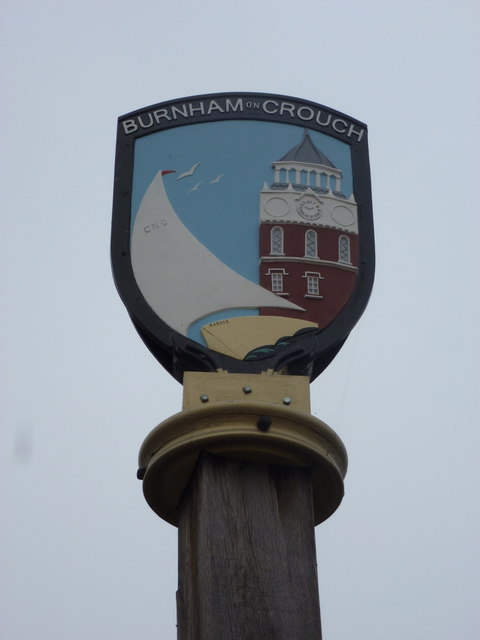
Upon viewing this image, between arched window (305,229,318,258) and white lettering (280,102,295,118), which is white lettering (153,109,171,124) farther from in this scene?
arched window (305,229,318,258)

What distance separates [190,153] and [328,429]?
130cm

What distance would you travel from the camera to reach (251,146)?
3787mm

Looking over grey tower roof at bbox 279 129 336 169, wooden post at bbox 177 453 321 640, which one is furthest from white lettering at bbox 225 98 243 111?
Answer: wooden post at bbox 177 453 321 640

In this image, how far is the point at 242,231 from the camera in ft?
11.7

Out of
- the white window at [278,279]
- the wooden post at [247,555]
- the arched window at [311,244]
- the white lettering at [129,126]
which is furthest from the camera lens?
the white lettering at [129,126]

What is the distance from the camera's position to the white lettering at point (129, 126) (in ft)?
12.8

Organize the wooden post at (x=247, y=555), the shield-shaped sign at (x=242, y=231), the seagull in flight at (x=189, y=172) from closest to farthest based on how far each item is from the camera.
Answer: the wooden post at (x=247, y=555) < the shield-shaped sign at (x=242, y=231) < the seagull in flight at (x=189, y=172)

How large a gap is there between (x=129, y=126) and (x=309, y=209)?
→ 793mm

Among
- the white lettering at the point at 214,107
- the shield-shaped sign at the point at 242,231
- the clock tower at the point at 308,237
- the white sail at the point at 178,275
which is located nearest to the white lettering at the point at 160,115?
the shield-shaped sign at the point at 242,231

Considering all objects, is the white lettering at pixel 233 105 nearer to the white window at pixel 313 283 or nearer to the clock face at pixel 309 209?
the clock face at pixel 309 209

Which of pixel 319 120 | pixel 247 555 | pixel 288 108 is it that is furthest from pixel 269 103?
pixel 247 555

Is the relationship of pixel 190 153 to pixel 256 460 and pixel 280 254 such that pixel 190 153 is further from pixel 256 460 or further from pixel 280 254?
pixel 256 460

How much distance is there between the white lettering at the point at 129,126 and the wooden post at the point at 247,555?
1.48 metres

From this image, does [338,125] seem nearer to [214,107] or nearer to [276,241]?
[214,107]
